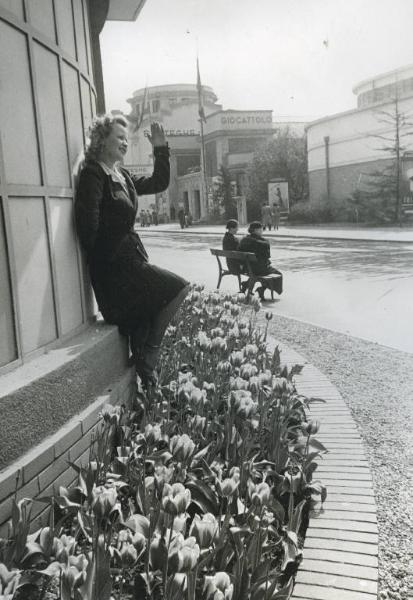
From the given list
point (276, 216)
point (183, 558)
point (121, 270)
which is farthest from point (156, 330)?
point (276, 216)

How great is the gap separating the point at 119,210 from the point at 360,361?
3.41 m

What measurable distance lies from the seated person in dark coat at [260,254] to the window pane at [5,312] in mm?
8920

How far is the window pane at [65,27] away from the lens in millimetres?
3662

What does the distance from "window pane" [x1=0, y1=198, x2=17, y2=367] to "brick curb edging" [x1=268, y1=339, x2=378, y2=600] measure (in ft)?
4.79

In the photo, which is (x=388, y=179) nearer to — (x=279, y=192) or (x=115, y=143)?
(x=279, y=192)

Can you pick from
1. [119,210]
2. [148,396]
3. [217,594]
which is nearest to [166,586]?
[217,594]

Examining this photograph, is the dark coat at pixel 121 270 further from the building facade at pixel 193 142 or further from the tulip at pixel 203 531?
the building facade at pixel 193 142

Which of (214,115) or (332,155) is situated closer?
(332,155)

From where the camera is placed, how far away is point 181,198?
242ft

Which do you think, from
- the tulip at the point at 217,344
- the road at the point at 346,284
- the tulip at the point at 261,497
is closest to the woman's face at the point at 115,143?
the tulip at the point at 217,344

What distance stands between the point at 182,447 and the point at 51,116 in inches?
75.0

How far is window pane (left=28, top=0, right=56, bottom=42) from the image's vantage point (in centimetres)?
322

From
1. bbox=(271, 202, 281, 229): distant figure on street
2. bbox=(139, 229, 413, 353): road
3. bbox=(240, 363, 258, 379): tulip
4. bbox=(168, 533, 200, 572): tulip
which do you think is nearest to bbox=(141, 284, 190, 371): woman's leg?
bbox=(240, 363, 258, 379): tulip

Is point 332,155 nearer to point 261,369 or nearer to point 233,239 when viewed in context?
point 233,239
